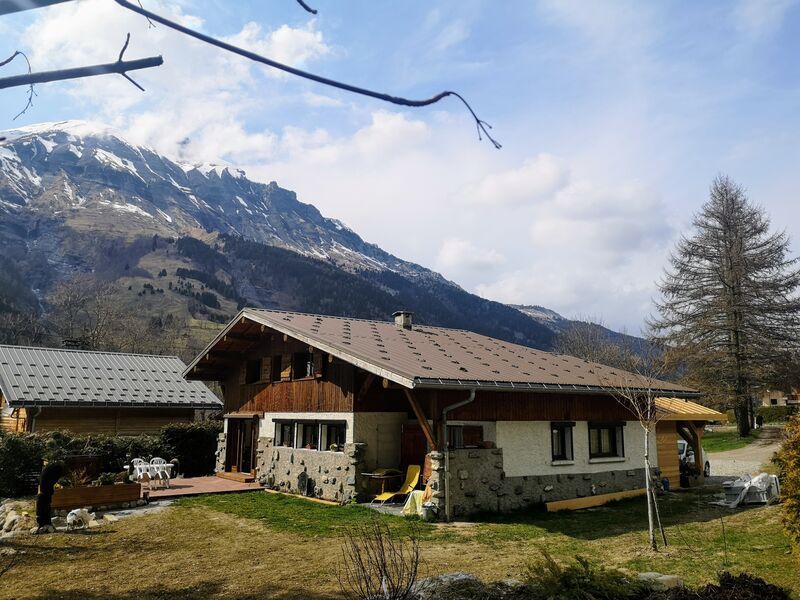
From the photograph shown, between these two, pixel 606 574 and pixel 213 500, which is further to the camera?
pixel 213 500

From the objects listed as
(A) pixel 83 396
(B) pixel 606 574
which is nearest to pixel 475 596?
(B) pixel 606 574

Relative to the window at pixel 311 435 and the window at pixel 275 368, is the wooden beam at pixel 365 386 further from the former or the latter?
the window at pixel 275 368

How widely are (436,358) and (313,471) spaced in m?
4.91

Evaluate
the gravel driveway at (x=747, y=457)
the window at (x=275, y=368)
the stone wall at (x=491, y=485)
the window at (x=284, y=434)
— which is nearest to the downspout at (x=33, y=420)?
the window at (x=275, y=368)

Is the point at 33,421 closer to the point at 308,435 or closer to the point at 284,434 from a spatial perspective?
the point at 284,434

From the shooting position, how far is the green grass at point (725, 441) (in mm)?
31125

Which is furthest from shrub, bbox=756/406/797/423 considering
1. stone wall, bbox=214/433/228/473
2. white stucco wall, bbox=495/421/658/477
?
stone wall, bbox=214/433/228/473

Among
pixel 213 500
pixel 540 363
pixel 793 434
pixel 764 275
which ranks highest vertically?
pixel 764 275

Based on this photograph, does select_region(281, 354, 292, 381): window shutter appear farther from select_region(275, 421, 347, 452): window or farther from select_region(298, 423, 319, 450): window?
select_region(298, 423, 319, 450): window

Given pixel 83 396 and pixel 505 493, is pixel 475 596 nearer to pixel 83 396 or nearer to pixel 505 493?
pixel 505 493

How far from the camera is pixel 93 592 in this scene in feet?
24.7

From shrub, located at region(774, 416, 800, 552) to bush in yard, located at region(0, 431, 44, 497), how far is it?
18.5 metres

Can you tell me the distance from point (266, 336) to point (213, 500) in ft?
20.3

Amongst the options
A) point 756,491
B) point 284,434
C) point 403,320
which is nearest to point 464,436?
point 284,434
